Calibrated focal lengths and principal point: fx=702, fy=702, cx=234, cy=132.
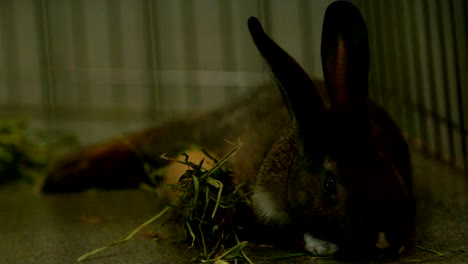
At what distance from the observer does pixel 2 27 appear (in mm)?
3686

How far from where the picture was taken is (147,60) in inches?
137

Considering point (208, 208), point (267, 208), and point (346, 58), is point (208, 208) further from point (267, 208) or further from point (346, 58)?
point (346, 58)

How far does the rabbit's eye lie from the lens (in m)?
1.39

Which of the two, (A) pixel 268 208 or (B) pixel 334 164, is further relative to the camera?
(A) pixel 268 208

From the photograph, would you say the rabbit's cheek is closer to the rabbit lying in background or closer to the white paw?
the rabbit lying in background

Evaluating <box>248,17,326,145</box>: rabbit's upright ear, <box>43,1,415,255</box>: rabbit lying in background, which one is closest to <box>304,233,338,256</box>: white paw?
<box>43,1,415,255</box>: rabbit lying in background

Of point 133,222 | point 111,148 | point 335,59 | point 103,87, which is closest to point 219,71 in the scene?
point 103,87

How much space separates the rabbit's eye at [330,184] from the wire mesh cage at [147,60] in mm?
1223

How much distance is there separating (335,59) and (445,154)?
1.14 meters

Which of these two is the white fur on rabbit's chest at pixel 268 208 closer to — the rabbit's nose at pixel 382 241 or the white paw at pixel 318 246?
the white paw at pixel 318 246

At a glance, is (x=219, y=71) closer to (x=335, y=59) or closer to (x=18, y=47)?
(x=18, y=47)

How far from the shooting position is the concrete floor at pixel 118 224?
1500mm

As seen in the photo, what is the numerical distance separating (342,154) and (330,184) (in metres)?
0.06

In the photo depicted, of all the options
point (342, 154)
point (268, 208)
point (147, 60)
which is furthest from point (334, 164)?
point (147, 60)
